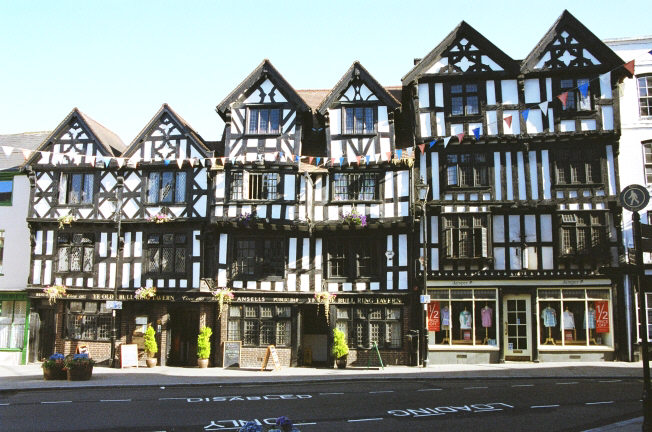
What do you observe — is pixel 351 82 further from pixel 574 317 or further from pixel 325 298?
pixel 574 317

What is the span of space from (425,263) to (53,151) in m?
16.6

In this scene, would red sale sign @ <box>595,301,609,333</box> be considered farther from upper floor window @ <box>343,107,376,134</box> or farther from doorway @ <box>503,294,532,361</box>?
upper floor window @ <box>343,107,376,134</box>

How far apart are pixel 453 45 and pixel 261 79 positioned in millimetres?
8102

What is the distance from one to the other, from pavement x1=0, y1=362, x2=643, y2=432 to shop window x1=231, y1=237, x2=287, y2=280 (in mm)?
3838

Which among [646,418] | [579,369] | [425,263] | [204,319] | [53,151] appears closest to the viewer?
[646,418]

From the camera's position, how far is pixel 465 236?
24391 millimetres

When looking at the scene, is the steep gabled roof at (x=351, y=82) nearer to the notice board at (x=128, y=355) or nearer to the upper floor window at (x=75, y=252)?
the upper floor window at (x=75, y=252)

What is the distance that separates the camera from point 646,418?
10.8 m

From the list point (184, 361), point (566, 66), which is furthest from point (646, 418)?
point (184, 361)

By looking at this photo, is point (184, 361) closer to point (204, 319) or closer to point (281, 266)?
point (204, 319)

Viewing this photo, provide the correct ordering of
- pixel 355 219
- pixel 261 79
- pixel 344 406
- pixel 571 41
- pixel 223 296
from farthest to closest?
pixel 261 79, pixel 571 41, pixel 223 296, pixel 355 219, pixel 344 406

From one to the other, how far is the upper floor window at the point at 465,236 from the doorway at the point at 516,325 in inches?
86.7

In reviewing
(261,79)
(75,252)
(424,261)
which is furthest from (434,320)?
(75,252)

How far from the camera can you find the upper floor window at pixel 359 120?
25.4 metres
